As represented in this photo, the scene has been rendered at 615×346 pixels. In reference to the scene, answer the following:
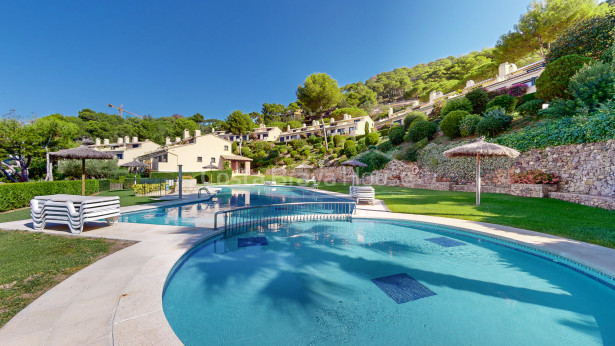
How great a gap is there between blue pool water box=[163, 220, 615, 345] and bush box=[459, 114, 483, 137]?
1379 cm

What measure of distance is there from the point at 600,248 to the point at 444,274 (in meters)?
3.31

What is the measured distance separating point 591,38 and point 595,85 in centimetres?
945

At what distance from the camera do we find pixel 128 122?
63.7 metres

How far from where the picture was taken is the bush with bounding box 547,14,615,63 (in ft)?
51.7

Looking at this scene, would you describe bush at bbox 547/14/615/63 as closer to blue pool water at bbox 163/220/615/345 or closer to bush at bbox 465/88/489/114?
bush at bbox 465/88/489/114

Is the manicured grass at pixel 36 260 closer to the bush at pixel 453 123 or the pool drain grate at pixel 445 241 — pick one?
the pool drain grate at pixel 445 241

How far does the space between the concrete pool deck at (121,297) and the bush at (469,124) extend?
13.4 m

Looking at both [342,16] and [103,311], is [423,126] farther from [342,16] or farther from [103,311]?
[103,311]

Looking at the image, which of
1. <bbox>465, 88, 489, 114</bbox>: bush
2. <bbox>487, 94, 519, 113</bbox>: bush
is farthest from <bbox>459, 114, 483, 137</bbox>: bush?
<bbox>465, 88, 489, 114</bbox>: bush

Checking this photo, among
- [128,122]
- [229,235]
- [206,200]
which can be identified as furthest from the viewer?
[128,122]

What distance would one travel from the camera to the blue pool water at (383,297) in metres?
2.80

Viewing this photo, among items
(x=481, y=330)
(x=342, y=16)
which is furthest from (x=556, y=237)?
(x=342, y=16)

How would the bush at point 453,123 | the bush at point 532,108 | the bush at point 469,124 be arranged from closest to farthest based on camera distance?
the bush at point 532,108 < the bush at point 469,124 < the bush at point 453,123

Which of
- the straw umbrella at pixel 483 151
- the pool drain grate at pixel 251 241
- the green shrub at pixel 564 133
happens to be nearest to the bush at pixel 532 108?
the green shrub at pixel 564 133
